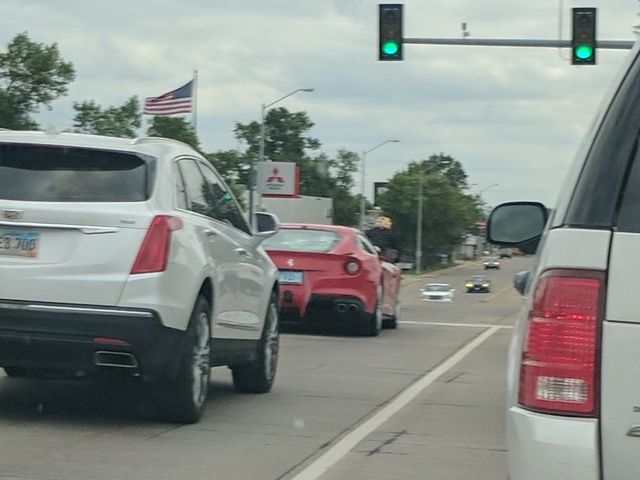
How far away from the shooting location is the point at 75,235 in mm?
7328

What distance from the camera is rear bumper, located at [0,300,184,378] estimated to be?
7211mm

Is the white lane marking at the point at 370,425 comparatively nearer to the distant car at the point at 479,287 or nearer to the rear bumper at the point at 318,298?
the rear bumper at the point at 318,298

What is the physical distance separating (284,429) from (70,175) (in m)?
2.09

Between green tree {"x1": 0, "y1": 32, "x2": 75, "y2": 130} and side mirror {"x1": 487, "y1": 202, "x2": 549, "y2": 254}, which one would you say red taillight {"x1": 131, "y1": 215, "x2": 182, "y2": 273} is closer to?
side mirror {"x1": 487, "y1": 202, "x2": 549, "y2": 254}

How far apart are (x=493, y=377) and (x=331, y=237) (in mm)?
4877

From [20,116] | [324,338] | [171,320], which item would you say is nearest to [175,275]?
[171,320]

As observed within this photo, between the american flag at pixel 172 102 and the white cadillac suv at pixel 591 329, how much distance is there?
41.7 m

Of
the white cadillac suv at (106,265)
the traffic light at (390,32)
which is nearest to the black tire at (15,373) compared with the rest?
the white cadillac suv at (106,265)

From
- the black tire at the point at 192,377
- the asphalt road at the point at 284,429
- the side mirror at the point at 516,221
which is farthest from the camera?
the black tire at the point at 192,377

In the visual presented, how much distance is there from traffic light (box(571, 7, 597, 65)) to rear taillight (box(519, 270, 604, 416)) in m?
19.7

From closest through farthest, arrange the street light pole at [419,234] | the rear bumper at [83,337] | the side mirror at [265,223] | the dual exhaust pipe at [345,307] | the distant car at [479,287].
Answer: the rear bumper at [83,337]
the side mirror at [265,223]
the dual exhaust pipe at [345,307]
the distant car at [479,287]
the street light pole at [419,234]

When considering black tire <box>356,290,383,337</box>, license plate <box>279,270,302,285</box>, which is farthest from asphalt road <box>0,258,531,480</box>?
black tire <box>356,290,383,337</box>

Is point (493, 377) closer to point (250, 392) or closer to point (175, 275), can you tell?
point (250, 392)

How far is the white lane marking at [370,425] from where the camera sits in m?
6.79
